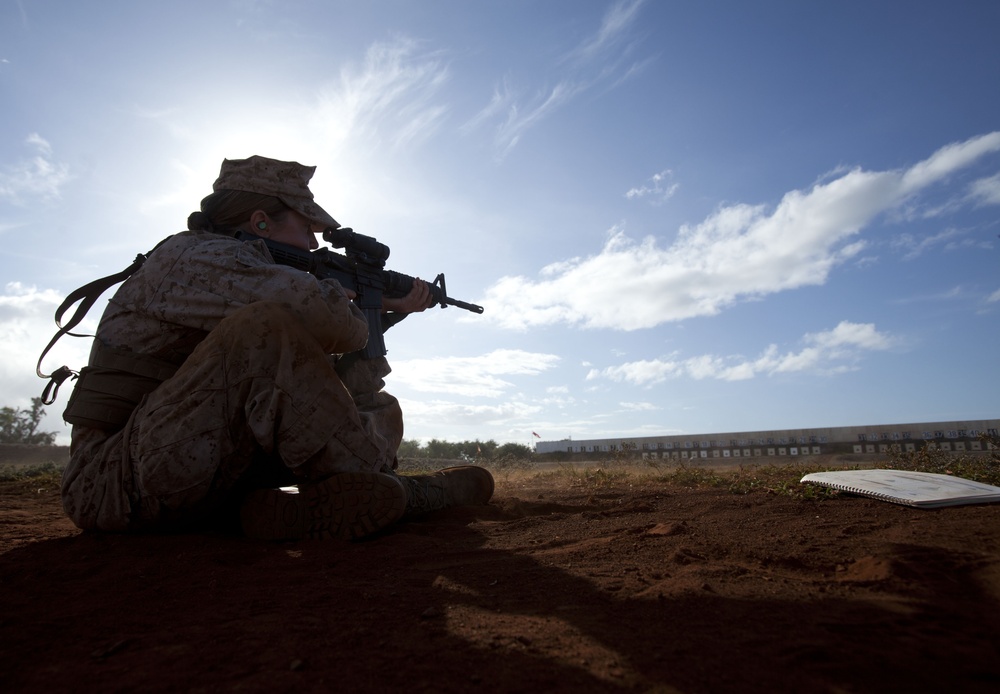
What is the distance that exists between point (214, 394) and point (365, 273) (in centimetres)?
187

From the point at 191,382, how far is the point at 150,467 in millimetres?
376

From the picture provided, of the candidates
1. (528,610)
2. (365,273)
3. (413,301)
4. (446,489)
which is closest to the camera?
(528,610)

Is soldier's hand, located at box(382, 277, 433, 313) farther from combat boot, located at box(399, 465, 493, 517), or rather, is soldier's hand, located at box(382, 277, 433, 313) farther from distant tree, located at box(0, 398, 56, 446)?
distant tree, located at box(0, 398, 56, 446)

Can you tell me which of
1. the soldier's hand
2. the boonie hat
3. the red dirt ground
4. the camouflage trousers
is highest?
the boonie hat

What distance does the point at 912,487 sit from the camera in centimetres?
288

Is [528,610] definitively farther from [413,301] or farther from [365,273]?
[413,301]

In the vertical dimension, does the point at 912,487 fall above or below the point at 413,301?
below

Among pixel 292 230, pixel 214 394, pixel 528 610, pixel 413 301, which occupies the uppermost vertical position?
pixel 292 230

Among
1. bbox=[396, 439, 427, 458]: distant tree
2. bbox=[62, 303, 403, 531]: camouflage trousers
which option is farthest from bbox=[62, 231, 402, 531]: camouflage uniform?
bbox=[396, 439, 427, 458]: distant tree

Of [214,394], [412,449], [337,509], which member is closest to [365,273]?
[214,394]

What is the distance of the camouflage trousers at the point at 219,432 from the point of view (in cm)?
244

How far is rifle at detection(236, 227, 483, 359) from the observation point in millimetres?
3779

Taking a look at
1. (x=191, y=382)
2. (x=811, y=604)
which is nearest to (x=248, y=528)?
(x=191, y=382)

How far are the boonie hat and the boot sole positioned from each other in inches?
69.4
